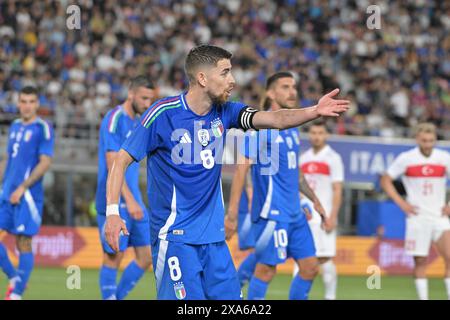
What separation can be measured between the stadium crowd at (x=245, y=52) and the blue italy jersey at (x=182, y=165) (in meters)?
13.9

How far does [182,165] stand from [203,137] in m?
0.25

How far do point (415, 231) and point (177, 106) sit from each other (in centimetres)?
621

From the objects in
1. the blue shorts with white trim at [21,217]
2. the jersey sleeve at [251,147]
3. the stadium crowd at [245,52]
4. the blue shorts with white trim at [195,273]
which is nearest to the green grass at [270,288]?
the blue shorts with white trim at [21,217]

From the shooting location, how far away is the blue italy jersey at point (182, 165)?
659 cm

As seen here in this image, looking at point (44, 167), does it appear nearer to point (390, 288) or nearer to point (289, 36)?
point (390, 288)

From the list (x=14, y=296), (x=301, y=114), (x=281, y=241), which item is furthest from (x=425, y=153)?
(x=301, y=114)

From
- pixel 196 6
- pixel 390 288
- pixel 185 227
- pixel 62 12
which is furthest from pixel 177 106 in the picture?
pixel 196 6

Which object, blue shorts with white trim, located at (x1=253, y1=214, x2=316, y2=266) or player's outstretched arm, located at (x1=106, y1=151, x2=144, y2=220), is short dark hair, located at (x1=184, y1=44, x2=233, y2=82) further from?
blue shorts with white trim, located at (x1=253, y1=214, x2=316, y2=266)

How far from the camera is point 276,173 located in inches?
389

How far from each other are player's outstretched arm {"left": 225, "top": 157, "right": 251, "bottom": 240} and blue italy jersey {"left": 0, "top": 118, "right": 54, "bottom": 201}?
2.83m

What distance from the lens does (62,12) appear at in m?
23.3

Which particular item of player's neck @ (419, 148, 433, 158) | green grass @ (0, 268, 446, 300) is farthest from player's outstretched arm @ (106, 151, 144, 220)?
player's neck @ (419, 148, 433, 158)

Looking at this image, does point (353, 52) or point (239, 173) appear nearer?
point (239, 173)

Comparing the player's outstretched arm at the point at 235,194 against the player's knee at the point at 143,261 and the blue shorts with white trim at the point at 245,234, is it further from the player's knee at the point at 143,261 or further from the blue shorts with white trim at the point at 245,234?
the blue shorts with white trim at the point at 245,234
